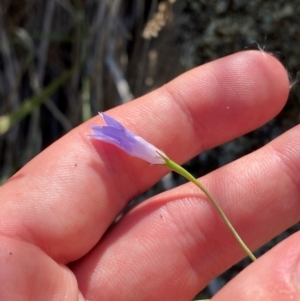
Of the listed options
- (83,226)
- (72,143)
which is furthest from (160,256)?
(72,143)

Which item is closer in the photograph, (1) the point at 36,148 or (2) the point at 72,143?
(2) the point at 72,143

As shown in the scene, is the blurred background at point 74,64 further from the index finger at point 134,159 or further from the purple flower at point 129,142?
the purple flower at point 129,142

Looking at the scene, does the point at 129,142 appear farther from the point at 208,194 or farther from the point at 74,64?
the point at 74,64

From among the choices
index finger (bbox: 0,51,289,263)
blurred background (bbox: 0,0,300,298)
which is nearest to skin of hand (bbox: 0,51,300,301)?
index finger (bbox: 0,51,289,263)

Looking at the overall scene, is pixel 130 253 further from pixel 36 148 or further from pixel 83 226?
pixel 36 148

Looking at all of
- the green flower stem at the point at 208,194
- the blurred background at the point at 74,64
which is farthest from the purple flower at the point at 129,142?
the blurred background at the point at 74,64

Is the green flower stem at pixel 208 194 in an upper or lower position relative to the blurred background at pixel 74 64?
lower
